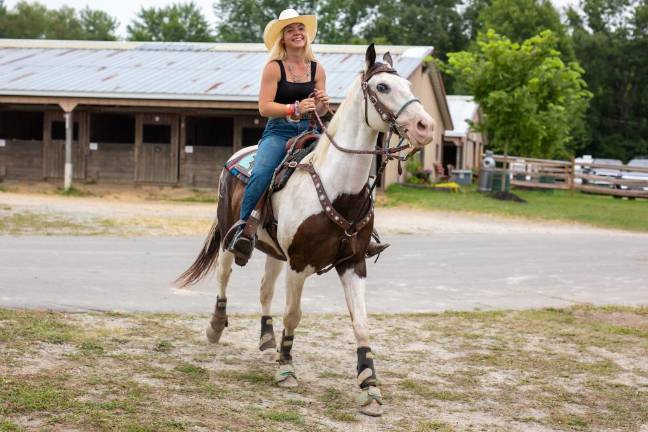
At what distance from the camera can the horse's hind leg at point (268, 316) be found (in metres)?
7.18

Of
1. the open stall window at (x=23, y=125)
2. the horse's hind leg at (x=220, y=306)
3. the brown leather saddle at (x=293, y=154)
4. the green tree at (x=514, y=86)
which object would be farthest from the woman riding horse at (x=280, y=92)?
the open stall window at (x=23, y=125)

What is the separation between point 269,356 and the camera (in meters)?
7.15

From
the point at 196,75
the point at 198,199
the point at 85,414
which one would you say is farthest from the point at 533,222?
the point at 85,414

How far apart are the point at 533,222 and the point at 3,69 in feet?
69.0

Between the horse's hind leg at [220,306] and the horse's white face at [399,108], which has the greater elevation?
the horse's white face at [399,108]

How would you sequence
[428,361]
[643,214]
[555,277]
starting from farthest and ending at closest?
[643,214]
[555,277]
[428,361]

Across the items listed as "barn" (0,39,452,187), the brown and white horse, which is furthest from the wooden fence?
the brown and white horse

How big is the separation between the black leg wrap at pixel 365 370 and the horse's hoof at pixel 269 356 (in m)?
1.25

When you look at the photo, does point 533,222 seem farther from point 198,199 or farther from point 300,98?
point 300,98

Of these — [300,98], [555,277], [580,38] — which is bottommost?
[555,277]

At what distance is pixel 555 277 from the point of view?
13164 millimetres

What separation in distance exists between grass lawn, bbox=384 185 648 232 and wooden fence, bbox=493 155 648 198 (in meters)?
1.67

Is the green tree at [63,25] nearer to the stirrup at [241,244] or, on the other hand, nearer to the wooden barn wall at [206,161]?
the wooden barn wall at [206,161]

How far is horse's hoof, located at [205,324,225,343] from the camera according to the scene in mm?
7527
